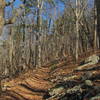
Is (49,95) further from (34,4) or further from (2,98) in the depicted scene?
(34,4)

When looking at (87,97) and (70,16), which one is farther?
(70,16)

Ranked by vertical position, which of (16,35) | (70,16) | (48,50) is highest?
(70,16)

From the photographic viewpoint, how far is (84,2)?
2888 cm

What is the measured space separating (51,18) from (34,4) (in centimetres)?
1275

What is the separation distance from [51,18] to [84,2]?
50.6ft

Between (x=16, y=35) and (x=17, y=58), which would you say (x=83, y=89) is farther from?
(x=16, y=35)

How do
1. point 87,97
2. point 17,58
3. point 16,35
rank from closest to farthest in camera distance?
point 87,97, point 17,58, point 16,35

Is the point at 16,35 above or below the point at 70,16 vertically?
below

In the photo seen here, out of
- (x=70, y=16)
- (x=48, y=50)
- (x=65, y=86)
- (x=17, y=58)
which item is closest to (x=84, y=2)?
(x=70, y=16)

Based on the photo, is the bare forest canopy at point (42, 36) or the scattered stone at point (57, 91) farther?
the bare forest canopy at point (42, 36)

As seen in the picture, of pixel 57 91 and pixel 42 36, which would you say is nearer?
pixel 57 91

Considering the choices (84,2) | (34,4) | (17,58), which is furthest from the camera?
(17,58)

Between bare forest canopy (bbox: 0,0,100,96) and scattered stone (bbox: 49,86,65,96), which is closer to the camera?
scattered stone (bbox: 49,86,65,96)

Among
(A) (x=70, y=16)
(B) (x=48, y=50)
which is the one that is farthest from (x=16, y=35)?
(B) (x=48, y=50)
